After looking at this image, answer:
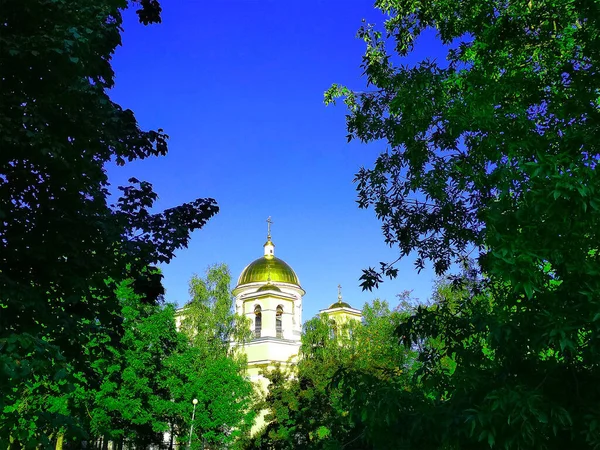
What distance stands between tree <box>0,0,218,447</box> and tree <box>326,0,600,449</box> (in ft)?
10.7

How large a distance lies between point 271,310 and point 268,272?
3.85 metres

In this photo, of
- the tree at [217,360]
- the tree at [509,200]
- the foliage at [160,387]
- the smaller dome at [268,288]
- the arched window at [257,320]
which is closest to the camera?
the tree at [509,200]

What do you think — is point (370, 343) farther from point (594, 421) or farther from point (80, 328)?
point (594, 421)

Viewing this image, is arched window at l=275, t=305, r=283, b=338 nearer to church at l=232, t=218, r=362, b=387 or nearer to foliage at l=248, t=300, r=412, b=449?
church at l=232, t=218, r=362, b=387

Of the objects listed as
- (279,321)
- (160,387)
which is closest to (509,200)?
(160,387)

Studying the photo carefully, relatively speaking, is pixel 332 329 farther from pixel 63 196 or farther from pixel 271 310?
pixel 63 196

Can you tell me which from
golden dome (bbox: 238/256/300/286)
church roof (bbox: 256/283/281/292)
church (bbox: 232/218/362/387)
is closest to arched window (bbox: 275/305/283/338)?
church (bbox: 232/218/362/387)

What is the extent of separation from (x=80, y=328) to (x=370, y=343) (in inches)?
970

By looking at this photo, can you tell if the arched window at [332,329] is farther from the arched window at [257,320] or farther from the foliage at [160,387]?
the arched window at [257,320]

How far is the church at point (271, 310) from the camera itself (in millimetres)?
38969

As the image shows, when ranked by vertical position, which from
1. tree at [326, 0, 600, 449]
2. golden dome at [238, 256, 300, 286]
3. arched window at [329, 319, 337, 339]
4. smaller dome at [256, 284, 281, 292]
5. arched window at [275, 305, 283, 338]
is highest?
golden dome at [238, 256, 300, 286]

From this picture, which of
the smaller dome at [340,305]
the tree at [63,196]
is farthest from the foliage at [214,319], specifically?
the tree at [63,196]

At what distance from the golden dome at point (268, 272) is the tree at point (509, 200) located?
3481cm

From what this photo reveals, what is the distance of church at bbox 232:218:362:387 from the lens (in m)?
39.0
